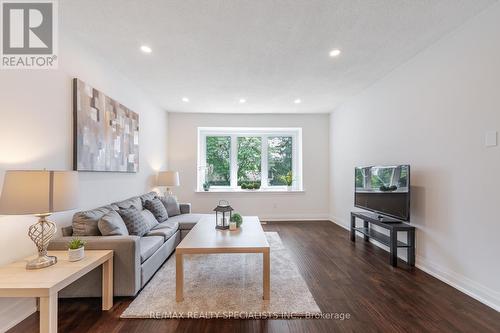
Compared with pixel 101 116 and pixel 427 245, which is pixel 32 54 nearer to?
pixel 101 116

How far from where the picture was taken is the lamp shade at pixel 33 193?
150cm

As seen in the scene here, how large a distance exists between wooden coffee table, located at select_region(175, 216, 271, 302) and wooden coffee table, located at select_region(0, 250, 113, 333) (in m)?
0.62

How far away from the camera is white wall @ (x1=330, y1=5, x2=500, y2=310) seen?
2.08 meters

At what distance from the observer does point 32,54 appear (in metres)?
2.07

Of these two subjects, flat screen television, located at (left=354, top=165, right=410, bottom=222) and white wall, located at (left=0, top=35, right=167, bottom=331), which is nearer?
white wall, located at (left=0, top=35, right=167, bottom=331)

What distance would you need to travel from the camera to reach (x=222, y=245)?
2229 mm

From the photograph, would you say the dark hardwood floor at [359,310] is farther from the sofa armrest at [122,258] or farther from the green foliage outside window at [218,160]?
the green foliage outside window at [218,160]

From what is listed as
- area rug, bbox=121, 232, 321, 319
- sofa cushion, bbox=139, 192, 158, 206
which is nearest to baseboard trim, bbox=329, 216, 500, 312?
area rug, bbox=121, 232, 321, 319

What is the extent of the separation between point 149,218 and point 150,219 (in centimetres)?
2

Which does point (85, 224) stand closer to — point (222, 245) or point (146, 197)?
point (222, 245)

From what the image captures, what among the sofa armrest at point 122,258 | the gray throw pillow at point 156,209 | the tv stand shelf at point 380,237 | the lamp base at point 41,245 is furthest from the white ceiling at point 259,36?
the tv stand shelf at point 380,237

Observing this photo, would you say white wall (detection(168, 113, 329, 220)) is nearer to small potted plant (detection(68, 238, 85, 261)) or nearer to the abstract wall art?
the abstract wall art

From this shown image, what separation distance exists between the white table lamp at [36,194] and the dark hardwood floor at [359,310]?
0.64 metres

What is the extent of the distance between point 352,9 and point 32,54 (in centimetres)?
294
